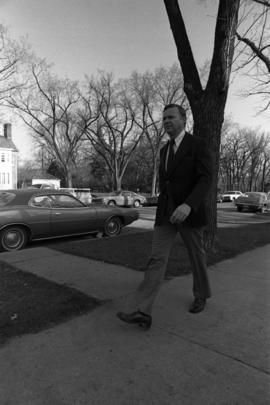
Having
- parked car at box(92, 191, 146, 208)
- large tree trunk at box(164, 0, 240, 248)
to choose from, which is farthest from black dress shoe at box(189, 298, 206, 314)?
parked car at box(92, 191, 146, 208)

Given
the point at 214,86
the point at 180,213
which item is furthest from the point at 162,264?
the point at 214,86

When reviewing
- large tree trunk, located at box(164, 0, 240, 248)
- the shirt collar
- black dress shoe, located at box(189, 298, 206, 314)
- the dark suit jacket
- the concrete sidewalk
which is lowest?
the concrete sidewalk

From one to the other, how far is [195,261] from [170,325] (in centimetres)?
65

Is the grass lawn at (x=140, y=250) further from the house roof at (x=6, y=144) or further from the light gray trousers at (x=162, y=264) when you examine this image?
the house roof at (x=6, y=144)

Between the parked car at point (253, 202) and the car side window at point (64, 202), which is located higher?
the car side window at point (64, 202)

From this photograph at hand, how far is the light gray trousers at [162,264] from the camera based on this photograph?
2826 millimetres

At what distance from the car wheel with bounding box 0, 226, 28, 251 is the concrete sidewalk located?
154 inches

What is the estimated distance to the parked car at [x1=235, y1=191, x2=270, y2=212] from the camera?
22.4 meters

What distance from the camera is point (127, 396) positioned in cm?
194

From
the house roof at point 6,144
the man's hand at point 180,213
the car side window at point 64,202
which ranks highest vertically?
the house roof at point 6,144

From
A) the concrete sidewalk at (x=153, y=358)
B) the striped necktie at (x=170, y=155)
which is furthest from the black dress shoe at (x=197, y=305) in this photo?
the striped necktie at (x=170, y=155)

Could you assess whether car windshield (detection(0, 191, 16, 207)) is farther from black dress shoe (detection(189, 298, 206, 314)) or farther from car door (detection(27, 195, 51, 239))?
black dress shoe (detection(189, 298, 206, 314))

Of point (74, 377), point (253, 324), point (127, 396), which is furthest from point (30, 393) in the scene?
point (253, 324)

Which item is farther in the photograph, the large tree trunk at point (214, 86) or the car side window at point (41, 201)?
the car side window at point (41, 201)
